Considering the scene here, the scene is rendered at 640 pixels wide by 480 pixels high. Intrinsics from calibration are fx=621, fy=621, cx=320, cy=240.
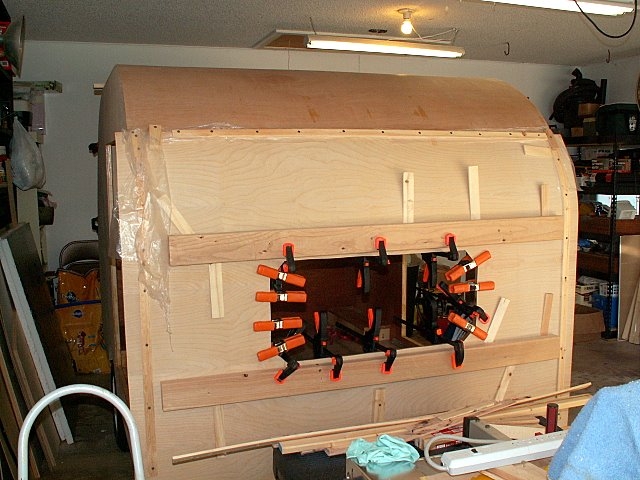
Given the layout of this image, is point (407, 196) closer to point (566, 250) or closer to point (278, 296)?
point (278, 296)

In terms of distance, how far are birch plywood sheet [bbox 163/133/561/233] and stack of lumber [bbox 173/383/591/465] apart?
2.92 feet

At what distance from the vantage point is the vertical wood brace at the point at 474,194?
2.99m

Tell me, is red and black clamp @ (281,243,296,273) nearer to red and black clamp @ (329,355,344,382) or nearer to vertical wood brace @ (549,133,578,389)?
red and black clamp @ (329,355,344,382)

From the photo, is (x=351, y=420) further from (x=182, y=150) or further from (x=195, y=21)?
(x=195, y=21)

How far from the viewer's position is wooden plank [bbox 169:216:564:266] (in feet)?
8.25

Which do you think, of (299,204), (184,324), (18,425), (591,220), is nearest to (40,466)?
(18,425)

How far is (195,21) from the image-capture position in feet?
18.0

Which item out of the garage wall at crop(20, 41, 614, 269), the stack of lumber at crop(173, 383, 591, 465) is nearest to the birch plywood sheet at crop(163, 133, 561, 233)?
the stack of lumber at crop(173, 383, 591, 465)

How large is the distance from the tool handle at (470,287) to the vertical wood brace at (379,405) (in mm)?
586

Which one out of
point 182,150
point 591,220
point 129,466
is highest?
point 182,150

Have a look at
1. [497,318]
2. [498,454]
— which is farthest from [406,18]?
[498,454]

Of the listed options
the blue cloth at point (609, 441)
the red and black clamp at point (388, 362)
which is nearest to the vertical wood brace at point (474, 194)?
the red and black clamp at point (388, 362)

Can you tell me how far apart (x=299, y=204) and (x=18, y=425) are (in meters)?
2.14

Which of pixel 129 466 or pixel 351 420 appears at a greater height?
pixel 351 420
